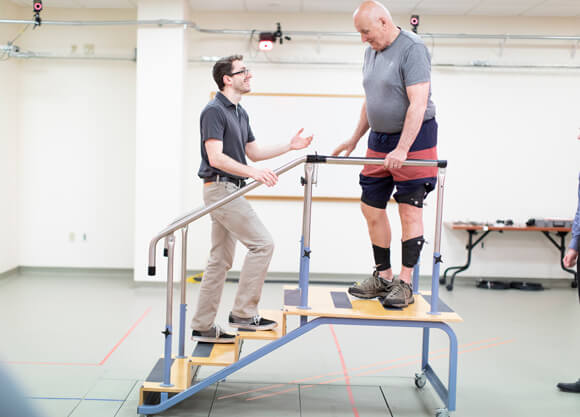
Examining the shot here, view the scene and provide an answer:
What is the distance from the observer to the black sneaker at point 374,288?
292cm

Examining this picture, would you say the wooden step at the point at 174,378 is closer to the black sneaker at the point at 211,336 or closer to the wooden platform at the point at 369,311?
the black sneaker at the point at 211,336

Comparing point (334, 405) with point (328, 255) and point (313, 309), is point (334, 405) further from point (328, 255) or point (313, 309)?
point (328, 255)

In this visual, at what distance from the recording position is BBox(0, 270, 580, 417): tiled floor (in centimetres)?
288

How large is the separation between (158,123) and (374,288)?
3.39 metres

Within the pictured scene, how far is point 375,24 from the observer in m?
2.59

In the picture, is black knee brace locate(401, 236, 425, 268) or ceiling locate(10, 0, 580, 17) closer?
black knee brace locate(401, 236, 425, 268)

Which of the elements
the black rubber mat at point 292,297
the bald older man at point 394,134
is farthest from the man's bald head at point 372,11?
the black rubber mat at point 292,297

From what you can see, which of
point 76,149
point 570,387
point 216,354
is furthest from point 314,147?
point 570,387

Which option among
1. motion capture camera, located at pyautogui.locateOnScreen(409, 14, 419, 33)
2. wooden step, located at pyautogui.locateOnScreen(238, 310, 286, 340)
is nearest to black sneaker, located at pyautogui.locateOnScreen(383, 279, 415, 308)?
wooden step, located at pyautogui.locateOnScreen(238, 310, 286, 340)

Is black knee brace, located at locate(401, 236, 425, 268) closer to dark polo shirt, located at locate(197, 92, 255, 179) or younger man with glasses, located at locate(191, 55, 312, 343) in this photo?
younger man with glasses, located at locate(191, 55, 312, 343)

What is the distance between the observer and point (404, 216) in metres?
2.77

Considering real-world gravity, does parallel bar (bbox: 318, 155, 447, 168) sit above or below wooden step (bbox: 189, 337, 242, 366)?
above

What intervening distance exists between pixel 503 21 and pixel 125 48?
169 inches

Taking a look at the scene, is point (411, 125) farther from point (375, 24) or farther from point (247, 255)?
point (247, 255)
